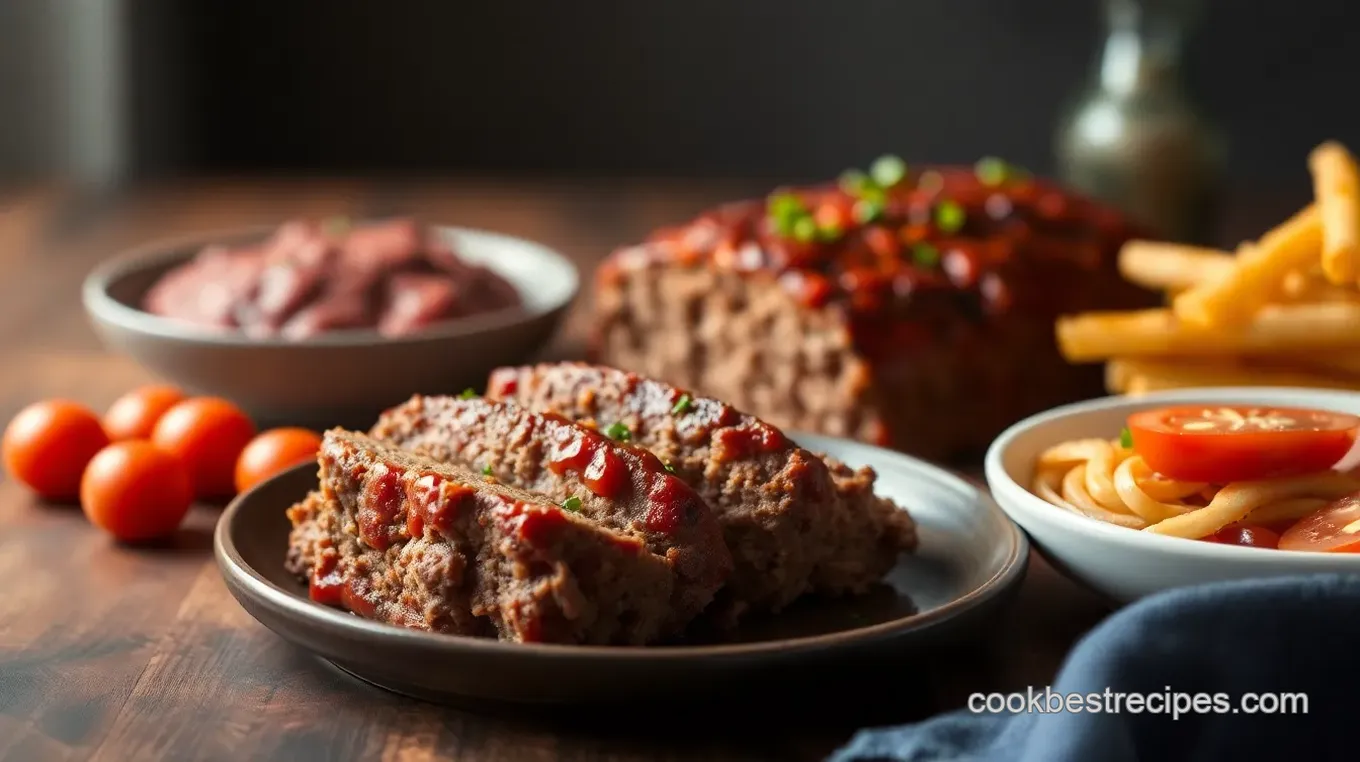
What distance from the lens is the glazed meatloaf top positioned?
17.0 feet

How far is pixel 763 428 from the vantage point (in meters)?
3.55

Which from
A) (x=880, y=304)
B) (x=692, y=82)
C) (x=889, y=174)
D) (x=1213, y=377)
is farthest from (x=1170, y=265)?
(x=692, y=82)

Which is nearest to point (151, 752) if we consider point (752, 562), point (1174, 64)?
point (752, 562)

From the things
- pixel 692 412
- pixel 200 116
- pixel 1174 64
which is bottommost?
pixel 200 116

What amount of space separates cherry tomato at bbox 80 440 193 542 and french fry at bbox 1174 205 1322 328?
2.79 metres

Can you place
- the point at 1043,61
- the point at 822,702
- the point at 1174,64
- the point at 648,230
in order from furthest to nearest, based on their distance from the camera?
the point at 1043,61, the point at 648,230, the point at 1174,64, the point at 822,702

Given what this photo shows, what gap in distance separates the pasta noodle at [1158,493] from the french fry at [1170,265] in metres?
1.28

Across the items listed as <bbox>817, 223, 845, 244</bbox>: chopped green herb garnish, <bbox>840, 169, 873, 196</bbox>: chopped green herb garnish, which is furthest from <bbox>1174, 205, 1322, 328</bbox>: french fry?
<bbox>840, 169, 873, 196</bbox>: chopped green herb garnish

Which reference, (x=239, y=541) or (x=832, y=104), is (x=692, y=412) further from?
(x=832, y=104)

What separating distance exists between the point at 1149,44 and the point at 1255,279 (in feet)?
9.16

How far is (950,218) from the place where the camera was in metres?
5.63

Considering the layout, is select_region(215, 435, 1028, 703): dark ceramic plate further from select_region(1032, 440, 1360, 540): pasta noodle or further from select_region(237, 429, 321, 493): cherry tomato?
select_region(237, 429, 321, 493): cherry tomato

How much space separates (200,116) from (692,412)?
876 cm

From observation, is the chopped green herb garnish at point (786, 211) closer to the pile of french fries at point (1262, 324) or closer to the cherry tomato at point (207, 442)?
the pile of french fries at point (1262, 324)
